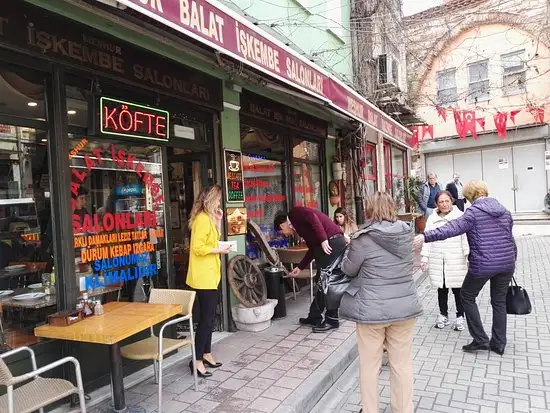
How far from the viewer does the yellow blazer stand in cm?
408

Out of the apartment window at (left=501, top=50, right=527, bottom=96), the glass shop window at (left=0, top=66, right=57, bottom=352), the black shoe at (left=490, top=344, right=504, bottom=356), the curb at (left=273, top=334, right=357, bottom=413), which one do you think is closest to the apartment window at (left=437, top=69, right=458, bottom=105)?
the apartment window at (left=501, top=50, right=527, bottom=96)

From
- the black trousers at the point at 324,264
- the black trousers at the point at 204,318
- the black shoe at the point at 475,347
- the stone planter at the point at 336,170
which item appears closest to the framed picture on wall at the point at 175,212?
the black trousers at the point at 324,264

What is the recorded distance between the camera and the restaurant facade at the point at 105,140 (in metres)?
3.50

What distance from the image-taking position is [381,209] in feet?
10.2

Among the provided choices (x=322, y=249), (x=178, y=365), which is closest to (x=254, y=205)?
(x=322, y=249)

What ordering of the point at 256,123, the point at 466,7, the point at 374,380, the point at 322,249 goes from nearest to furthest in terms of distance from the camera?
1. the point at 374,380
2. the point at 322,249
3. the point at 256,123
4. the point at 466,7

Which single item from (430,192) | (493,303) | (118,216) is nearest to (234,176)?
(118,216)

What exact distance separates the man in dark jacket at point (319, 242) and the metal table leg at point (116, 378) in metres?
2.53

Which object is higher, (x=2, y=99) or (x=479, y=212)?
(x=2, y=99)

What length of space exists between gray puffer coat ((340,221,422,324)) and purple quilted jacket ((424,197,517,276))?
1.36 m

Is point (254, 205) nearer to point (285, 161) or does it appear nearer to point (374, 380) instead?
point (285, 161)

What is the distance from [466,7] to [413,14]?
1.53 m

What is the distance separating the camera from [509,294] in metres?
4.60

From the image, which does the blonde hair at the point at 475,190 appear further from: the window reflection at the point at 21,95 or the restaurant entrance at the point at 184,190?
the window reflection at the point at 21,95
